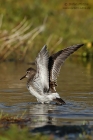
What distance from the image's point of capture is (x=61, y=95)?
1388cm

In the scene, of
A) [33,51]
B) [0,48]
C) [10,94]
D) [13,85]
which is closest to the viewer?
[10,94]

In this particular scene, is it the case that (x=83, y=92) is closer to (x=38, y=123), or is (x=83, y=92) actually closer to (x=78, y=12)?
(x=38, y=123)

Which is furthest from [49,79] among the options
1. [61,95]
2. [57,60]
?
[61,95]

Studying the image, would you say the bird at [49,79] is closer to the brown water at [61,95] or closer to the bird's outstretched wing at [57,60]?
the bird's outstretched wing at [57,60]

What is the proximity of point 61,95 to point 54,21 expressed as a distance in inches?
608

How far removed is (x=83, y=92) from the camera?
14398 mm

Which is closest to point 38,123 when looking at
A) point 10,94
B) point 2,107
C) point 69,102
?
point 2,107

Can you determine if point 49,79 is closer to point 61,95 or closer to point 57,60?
point 57,60

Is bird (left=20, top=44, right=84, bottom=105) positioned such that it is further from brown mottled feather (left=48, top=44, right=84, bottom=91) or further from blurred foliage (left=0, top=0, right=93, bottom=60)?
blurred foliage (left=0, top=0, right=93, bottom=60)

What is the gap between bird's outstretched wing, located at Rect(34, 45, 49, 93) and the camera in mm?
11531

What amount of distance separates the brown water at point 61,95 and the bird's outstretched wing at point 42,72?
1.39 feet

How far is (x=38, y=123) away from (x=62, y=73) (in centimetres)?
979

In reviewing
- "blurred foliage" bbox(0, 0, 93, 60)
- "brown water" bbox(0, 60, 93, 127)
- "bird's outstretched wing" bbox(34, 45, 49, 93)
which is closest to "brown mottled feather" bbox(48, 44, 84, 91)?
"bird's outstretched wing" bbox(34, 45, 49, 93)

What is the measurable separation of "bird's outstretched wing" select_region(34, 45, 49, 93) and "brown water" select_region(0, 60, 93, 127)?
423mm
